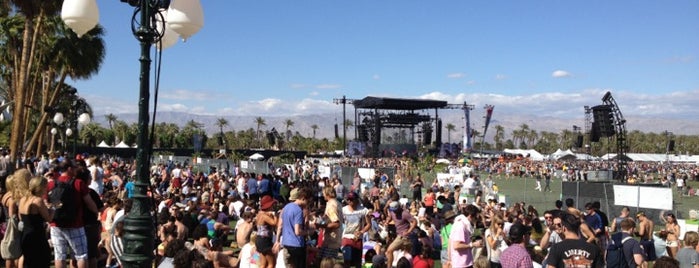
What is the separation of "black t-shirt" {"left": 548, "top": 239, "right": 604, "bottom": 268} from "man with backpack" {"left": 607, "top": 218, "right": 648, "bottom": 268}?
220 cm

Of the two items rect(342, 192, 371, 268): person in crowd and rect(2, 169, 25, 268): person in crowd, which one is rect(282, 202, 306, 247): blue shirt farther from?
rect(2, 169, 25, 268): person in crowd

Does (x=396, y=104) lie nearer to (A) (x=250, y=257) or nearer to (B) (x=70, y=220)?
(A) (x=250, y=257)

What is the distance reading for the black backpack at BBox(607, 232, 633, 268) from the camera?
7.59m

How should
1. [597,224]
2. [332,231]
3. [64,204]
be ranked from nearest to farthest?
[64,204] → [332,231] → [597,224]

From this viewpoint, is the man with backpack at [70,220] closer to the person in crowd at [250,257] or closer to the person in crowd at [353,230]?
the person in crowd at [250,257]

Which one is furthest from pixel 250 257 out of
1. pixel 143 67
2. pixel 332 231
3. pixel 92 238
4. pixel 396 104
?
pixel 396 104

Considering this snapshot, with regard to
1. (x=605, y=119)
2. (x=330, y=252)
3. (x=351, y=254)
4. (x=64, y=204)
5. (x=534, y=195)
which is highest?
(x=605, y=119)

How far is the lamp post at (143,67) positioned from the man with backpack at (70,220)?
1.82 metres

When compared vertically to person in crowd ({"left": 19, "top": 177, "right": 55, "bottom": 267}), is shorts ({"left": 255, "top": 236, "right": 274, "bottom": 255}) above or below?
below

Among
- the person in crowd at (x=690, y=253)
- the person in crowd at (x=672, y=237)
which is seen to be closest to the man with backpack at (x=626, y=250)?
the person in crowd at (x=690, y=253)

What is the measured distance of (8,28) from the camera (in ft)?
86.4

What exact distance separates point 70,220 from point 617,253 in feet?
21.5

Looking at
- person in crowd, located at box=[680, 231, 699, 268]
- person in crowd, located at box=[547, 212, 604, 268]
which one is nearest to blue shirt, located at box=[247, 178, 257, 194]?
person in crowd, located at box=[680, 231, 699, 268]

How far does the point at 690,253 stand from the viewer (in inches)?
292
